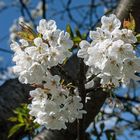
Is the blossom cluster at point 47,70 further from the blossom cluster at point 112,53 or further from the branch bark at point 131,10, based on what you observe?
the branch bark at point 131,10

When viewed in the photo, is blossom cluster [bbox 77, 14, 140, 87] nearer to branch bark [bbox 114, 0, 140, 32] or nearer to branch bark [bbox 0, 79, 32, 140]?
branch bark [bbox 114, 0, 140, 32]

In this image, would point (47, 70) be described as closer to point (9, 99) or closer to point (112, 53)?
point (112, 53)

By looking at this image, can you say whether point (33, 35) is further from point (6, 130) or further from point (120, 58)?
point (6, 130)

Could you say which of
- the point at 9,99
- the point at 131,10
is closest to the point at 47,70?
the point at 131,10

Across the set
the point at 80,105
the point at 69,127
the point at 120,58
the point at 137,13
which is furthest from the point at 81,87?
the point at 137,13

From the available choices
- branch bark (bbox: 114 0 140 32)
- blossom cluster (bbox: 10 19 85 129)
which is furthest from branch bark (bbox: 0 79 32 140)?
blossom cluster (bbox: 10 19 85 129)
